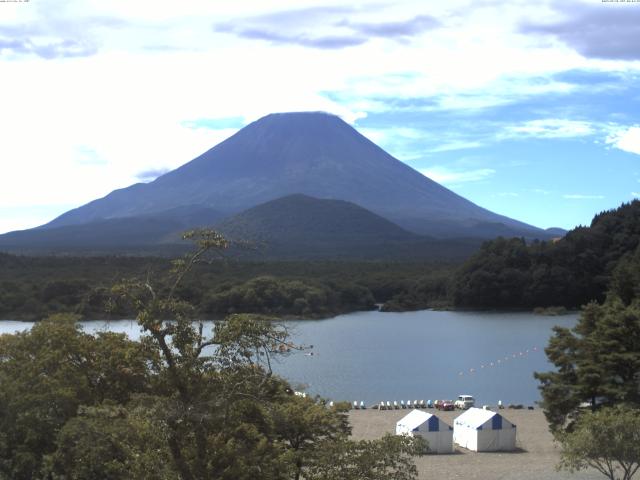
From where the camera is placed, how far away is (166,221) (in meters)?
106

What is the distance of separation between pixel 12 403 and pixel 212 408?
3886 millimetres

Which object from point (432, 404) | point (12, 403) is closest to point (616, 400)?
point (432, 404)

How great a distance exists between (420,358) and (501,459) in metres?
14.8

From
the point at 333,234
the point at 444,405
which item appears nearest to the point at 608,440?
the point at 444,405

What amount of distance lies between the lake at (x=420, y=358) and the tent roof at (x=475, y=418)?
3027 mm

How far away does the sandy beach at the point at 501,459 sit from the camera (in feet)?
45.2

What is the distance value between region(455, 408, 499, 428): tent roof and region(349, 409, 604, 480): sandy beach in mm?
515

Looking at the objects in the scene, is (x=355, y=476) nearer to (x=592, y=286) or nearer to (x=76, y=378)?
(x=76, y=378)

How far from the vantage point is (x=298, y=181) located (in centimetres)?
12925

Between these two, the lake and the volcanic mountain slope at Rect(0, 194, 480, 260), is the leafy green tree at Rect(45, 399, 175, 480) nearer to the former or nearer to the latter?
the lake

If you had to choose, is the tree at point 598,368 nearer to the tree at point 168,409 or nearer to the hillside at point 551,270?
the tree at point 168,409

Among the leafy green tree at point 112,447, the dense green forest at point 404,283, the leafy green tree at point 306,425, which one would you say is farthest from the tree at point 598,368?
the dense green forest at point 404,283

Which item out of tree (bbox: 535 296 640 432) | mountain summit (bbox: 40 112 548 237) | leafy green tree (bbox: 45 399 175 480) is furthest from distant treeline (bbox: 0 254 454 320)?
mountain summit (bbox: 40 112 548 237)

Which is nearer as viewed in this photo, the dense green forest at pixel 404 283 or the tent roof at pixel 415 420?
the tent roof at pixel 415 420
